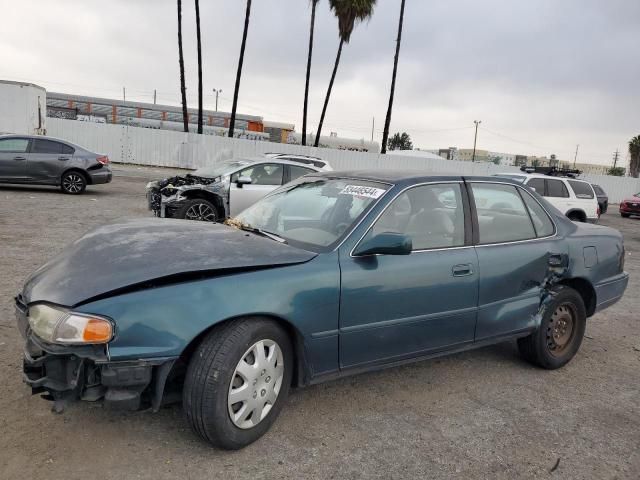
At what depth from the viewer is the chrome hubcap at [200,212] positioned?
8.99 m

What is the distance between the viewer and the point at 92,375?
2387 millimetres

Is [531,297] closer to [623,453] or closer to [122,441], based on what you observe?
[623,453]

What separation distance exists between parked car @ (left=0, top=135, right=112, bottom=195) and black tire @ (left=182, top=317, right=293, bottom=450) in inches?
474

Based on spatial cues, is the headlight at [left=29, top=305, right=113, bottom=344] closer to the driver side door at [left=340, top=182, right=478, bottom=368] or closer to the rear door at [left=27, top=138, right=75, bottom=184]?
the driver side door at [left=340, top=182, right=478, bottom=368]

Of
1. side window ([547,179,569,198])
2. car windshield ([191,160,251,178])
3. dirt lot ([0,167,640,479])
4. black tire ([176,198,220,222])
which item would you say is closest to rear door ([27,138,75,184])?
car windshield ([191,160,251,178])

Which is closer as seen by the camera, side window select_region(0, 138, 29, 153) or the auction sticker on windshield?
the auction sticker on windshield

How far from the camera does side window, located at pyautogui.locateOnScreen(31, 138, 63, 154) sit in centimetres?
1252

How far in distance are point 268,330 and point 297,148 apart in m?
28.4

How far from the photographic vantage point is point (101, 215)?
33.8 feet

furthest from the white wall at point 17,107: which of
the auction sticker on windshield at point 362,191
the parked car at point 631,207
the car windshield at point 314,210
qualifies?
the parked car at point 631,207

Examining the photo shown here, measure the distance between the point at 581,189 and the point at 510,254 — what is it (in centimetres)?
1182

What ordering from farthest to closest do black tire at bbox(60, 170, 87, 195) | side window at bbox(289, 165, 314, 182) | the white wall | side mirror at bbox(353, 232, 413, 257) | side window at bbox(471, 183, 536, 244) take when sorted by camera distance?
the white wall, black tire at bbox(60, 170, 87, 195), side window at bbox(289, 165, 314, 182), side window at bbox(471, 183, 536, 244), side mirror at bbox(353, 232, 413, 257)

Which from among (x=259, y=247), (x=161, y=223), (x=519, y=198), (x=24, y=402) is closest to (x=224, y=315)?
(x=259, y=247)

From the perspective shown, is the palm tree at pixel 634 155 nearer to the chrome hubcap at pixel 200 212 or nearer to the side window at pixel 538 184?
the side window at pixel 538 184
